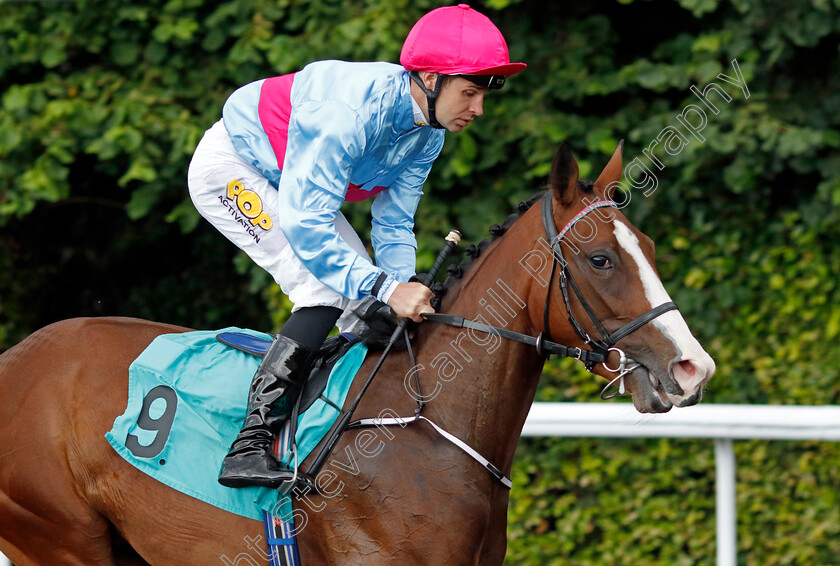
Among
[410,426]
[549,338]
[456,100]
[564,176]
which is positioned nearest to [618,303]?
[549,338]

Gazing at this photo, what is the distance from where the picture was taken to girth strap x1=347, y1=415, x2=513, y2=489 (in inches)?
102

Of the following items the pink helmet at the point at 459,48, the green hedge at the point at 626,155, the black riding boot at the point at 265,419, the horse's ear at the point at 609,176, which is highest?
the green hedge at the point at 626,155

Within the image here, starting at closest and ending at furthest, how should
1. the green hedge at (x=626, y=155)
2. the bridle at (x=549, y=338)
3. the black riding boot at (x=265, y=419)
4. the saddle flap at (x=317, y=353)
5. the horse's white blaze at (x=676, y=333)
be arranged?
the horse's white blaze at (x=676, y=333) < the bridle at (x=549, y=338) < the black riding boot at (x=265, y=419) < the saddle flap at (x=317, y=353) < the green hedge at (x=626, y=155)

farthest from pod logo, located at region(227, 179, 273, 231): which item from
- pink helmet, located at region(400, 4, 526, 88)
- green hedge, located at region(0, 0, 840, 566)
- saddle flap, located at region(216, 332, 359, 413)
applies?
green hedge, located at region(0, 0, 840, 566)

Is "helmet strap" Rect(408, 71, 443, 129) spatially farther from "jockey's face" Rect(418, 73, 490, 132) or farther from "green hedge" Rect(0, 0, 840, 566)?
"green hedge" Rect(0, 0, 840, 566)

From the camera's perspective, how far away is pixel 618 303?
95.9 inches

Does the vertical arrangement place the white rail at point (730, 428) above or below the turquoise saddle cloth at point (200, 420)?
above

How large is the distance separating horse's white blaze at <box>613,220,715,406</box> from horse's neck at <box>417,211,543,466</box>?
302 mm

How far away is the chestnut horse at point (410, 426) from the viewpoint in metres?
2.45

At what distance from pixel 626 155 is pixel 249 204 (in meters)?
2.59

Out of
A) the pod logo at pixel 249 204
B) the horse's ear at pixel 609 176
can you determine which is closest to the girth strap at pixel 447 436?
the pod logo at pixel 249 204

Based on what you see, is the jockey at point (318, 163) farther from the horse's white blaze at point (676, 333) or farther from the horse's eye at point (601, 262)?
the horse's white blaze at point (676, 333)

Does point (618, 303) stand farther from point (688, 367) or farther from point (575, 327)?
point (688, 367)

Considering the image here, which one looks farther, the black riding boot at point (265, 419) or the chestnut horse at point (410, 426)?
the black riding boot at point (265, 419)
